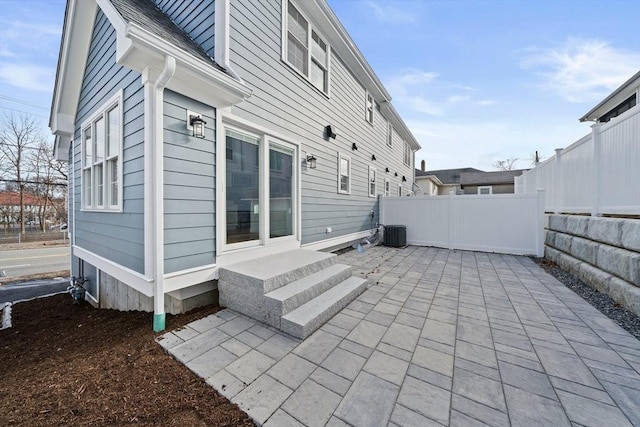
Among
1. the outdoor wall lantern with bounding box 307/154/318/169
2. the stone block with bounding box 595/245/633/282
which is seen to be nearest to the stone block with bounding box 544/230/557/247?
A: the stone block with bounding box 595/245/633/282

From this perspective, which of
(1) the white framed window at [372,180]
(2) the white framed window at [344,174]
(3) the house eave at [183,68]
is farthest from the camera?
(1) the white framed window at [372,180]

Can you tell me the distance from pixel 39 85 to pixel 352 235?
19.6m

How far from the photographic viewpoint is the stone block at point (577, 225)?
4.33 metres

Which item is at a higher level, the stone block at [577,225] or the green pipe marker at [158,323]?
the stone block at [577,225]

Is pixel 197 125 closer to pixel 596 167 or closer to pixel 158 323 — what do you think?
pixel 158 323

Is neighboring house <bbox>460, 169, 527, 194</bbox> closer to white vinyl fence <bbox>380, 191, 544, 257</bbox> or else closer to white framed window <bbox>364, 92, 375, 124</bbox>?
white vinyl fence <bbox>380, 191, 544, 257</bbox>

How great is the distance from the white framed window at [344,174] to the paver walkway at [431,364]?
12.9 ft

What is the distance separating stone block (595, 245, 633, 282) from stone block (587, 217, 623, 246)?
4.6 inches

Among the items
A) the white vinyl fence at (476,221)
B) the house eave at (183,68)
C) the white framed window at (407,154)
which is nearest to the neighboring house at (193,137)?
the house eave at (183,68)

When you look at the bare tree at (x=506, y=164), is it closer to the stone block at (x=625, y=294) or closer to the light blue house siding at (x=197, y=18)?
the stone block at (x=625, y=294)

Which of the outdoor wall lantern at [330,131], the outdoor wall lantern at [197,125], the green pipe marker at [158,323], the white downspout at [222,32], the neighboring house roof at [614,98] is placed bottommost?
the green pipe marker at [158,323]

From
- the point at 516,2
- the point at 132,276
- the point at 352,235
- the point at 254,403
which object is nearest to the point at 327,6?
the point at 516,2

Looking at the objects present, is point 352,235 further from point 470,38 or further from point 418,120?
point 418,120

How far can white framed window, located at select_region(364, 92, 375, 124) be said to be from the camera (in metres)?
8.70
